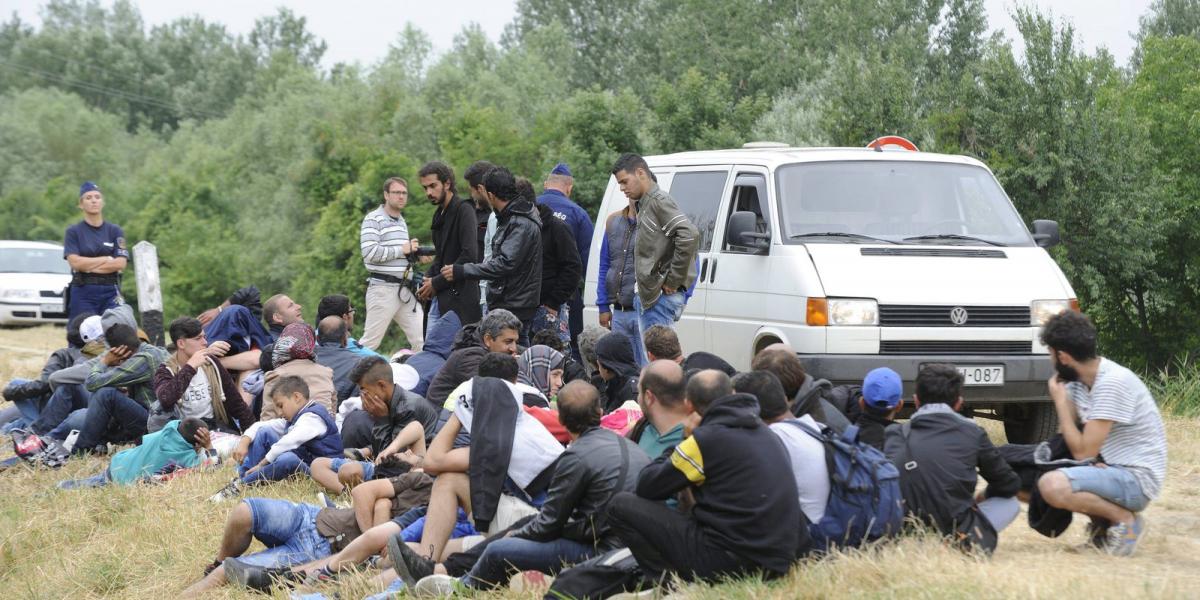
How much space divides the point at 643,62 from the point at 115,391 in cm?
4828

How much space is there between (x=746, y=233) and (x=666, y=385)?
3400 millimetres

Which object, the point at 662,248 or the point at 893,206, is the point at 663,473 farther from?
the point at 893,206

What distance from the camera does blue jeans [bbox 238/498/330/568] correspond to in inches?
289

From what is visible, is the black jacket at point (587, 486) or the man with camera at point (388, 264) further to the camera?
the man with camera at point (388, 264)

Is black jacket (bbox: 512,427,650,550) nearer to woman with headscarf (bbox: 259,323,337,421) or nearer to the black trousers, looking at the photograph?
the black trousers

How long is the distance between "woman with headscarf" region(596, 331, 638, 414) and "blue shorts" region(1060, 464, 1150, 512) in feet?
9.30

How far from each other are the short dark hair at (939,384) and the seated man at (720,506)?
3.19ft

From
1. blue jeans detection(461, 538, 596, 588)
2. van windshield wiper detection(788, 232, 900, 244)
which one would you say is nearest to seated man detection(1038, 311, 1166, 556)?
blue jeans detection(461, 538, 596, 588)

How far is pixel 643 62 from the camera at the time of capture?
5762cm

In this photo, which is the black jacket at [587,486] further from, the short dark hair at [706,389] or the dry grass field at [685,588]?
the dry grass field at [685,588]

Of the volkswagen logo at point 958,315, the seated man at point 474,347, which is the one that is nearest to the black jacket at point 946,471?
the volkswagen logo at point 958,315

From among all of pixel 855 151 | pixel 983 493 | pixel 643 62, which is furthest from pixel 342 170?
pixel 983 493

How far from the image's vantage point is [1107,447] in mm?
6500

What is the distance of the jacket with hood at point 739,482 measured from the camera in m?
5.61
